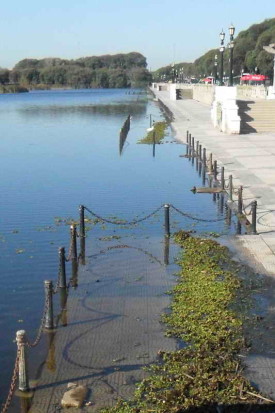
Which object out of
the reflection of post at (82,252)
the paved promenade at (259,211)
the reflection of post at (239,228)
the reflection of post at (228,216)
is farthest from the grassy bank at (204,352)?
the reflection of post at (228,216)

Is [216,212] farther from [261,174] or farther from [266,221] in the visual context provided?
[261,174]

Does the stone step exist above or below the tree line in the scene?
below

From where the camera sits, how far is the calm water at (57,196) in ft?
42.2

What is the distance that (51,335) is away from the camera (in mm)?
10633

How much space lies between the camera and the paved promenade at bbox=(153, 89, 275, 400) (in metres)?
9.37

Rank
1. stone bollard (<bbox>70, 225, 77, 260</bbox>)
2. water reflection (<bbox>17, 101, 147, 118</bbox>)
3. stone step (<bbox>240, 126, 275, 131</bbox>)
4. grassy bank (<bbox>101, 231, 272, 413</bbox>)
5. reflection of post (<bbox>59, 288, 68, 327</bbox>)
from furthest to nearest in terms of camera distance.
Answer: water reflection (<bbox>17, 101, 147, 118</bbox>) → stone step (<bbox>240, 126, 275, 131</bbox>) → stone bollard (<bbox>70, 225, 77, 260</bbox>) → reflection of post (<bbox>59, 288, 68, 327</bbox>) → grassy bank (<bbox>101, 231, 272, 413</bbox>)

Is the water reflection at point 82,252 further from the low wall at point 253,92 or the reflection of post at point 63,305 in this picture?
the low wall at point 253,92

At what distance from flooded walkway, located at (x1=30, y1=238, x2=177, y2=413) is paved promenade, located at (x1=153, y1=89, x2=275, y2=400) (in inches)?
60.6

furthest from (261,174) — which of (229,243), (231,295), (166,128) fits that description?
(166,128)

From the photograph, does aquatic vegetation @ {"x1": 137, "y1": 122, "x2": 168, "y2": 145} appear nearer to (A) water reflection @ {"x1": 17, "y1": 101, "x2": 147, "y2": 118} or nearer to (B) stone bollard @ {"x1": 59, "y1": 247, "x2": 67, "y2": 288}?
(A) water reflection @ {"x1": 17, "y1": 101, "x2": 147, "y2": 118}

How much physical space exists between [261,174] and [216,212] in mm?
6255

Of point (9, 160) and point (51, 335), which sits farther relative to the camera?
point (9, 160)

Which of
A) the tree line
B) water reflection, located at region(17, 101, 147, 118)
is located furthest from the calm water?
the tree line

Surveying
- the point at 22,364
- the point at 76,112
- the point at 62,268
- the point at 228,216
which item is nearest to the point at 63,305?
the point at 62,268
